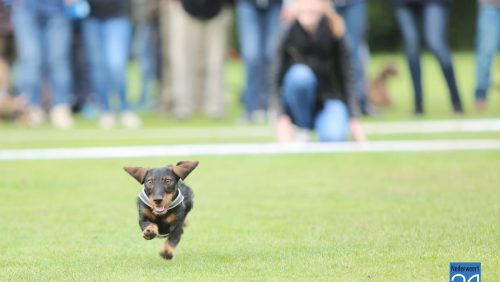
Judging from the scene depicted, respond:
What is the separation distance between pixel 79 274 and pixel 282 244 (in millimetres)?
1321

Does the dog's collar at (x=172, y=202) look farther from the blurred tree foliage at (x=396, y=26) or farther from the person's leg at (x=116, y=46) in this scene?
the blurred tree foliage at (x=396, y=26)

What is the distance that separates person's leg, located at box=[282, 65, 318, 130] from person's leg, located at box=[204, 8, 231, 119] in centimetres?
376

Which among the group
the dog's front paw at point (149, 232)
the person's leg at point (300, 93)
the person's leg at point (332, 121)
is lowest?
the person's leg at point (332, 121)

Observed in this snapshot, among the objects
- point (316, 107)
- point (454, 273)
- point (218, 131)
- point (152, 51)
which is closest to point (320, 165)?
point (316, 107)

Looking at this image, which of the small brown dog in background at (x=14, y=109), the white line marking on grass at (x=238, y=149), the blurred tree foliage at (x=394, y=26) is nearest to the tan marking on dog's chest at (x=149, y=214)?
the white line marking on grass at (x=238, y=149)

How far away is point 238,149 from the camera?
12539 mm

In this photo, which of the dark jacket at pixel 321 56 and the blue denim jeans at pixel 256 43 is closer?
the dark jacket at pixel 321 56

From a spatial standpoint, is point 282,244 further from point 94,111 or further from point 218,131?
point 94,111

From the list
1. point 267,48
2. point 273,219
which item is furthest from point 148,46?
point 273,219

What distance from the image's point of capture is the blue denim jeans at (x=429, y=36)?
15.1 metres

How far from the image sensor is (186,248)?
7.06 meters

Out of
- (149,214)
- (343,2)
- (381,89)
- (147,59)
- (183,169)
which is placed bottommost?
(381,89)

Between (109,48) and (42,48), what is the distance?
1.02 metres

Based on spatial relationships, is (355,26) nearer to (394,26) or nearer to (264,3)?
(264,3)
